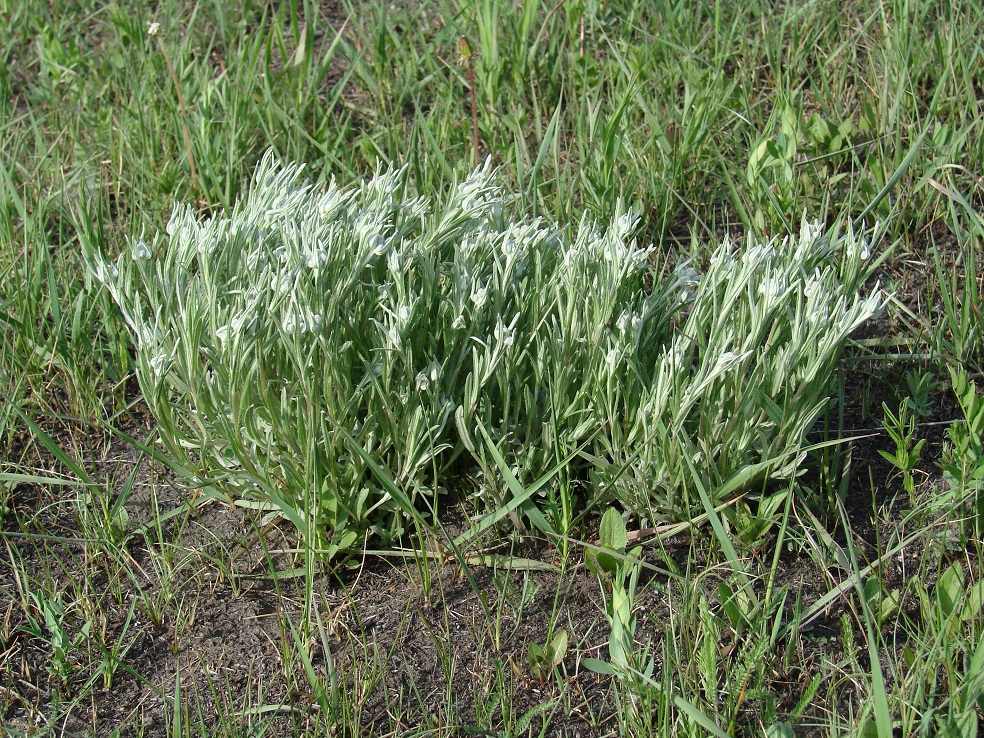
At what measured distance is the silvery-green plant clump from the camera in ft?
7.30

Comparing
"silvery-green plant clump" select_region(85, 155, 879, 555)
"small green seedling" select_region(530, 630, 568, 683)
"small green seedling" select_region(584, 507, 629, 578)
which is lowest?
"small green seedling" select_region(530, 630, 568, 683)

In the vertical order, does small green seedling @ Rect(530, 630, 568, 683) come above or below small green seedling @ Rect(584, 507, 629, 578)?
below

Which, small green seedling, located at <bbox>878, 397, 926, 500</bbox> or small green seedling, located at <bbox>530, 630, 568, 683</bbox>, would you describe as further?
small green seedling, located at <bbox>878, 397, 926, 500</bbox>

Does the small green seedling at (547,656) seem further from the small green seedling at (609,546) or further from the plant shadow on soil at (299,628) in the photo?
the small green seedling at (609,546)

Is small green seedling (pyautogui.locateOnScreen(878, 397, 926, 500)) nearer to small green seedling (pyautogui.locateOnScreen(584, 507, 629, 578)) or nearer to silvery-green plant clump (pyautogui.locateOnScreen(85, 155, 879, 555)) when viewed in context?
silvery-green plant clump (pyautogui.locateOnScreen(85, 155, 879, 555))

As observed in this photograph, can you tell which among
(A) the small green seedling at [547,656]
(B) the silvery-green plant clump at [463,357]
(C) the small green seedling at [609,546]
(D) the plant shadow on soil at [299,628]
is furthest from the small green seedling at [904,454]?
(A) the small green seedling at [547,656]

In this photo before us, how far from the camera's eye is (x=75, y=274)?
10.3 ft

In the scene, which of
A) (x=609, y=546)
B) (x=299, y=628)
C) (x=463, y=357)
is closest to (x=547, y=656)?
(x=609, y=546)

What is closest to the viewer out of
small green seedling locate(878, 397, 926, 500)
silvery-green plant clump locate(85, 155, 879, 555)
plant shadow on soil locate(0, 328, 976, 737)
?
plant shadow on soil locate(0, 328, 976, 737)

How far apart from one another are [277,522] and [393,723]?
647 millimetres

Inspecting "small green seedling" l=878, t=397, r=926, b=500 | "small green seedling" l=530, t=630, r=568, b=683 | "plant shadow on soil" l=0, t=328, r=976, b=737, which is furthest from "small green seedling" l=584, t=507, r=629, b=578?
"small green seedling" l=878, t=397, r=926, b=500

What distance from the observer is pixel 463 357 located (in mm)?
2354

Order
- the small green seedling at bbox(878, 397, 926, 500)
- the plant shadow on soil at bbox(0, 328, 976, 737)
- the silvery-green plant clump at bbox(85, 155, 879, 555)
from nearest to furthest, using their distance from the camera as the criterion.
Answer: the plant shadow on soil at bbox(0, 328, 976, 737)
the silvery-green plant clump at bbox(85, 155, 879, 555)
the small green seedling at bbox(878, 397, 926, 500)

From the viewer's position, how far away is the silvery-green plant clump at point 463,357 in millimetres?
2227
